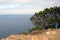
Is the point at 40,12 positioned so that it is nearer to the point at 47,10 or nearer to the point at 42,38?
the point at 47,10

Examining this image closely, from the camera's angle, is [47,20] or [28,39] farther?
[47,20]

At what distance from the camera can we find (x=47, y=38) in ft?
35.1

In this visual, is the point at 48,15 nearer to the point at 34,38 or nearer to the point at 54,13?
the point at 54,13

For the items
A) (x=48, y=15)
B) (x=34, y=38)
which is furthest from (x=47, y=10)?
(x=34, y=38)

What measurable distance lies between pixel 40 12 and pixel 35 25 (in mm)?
1617

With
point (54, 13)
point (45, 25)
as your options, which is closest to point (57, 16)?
point (54, 13)

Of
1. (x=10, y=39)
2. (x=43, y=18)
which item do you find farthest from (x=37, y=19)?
(x=10, y=39)

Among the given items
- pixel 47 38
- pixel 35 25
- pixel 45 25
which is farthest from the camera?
pixel 35 25

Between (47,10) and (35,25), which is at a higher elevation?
(47,10)

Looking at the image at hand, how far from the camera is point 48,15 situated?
2545 centimetres

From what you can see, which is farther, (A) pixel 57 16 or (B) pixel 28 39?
(A) pixel 57 16

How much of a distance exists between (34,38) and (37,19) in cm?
1482

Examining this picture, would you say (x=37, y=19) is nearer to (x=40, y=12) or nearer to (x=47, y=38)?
(x=40, y=12)

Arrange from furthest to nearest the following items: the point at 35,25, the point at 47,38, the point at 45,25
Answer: the point at 35,25, the point at 45,25, the point at 47,38
